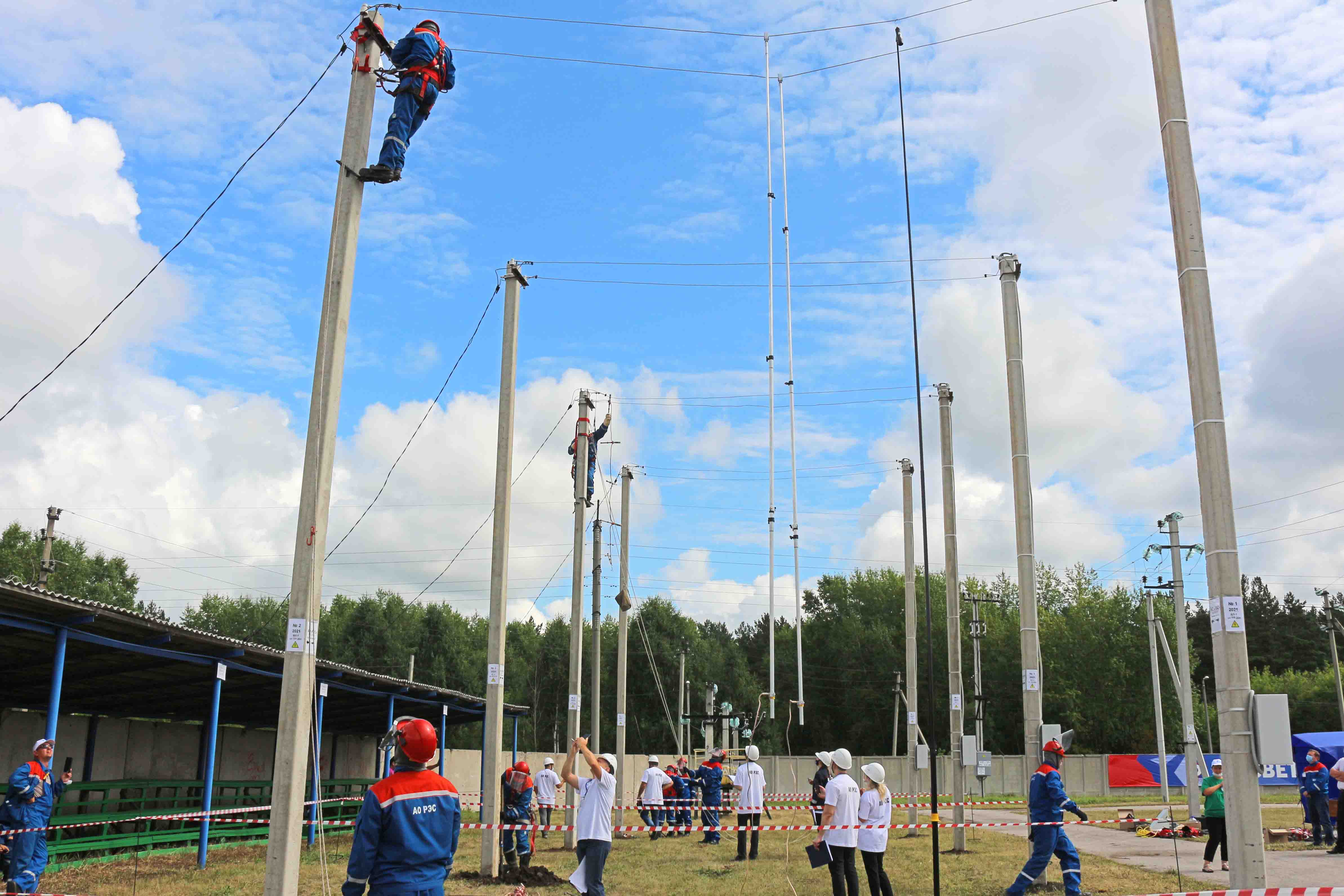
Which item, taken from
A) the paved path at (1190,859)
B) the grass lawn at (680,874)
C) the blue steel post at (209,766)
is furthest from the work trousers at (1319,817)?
the blue steel post at (209,766)

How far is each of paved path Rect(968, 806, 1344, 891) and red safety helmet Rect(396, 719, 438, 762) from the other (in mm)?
10301

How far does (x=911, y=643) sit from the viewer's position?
976 inches

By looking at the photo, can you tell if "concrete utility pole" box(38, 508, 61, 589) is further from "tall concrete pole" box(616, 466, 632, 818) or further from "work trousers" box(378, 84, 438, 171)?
"work trousers" box(378, 84, 438, 171)

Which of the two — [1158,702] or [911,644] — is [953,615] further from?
[1158,702]

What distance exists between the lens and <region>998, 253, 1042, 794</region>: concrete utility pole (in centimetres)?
1584

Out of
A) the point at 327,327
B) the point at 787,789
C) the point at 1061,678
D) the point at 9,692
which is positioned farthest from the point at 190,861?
the point at 1061,678

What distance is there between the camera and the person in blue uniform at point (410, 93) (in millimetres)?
10625

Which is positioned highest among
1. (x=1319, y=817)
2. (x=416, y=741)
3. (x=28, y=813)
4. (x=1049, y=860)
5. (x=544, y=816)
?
(x=416, y=741)

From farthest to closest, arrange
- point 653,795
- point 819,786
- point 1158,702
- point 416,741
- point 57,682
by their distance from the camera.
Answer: point 1158,702 → point 653,795 → point 819,786 → point 57,682 → point 416,741

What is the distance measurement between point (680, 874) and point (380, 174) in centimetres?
1251

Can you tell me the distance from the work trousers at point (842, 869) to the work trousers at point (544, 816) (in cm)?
1536

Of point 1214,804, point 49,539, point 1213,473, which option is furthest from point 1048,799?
point 49,539

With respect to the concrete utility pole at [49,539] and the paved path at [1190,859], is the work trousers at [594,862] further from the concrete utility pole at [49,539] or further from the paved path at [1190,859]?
the concrete utility pole at [49,539]

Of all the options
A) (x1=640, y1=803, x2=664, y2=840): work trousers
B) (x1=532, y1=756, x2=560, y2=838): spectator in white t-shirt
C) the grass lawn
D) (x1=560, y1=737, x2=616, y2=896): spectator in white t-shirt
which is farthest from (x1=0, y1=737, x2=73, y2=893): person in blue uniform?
(x1=640, y1=803, x2=664, y2=840): work trousers
